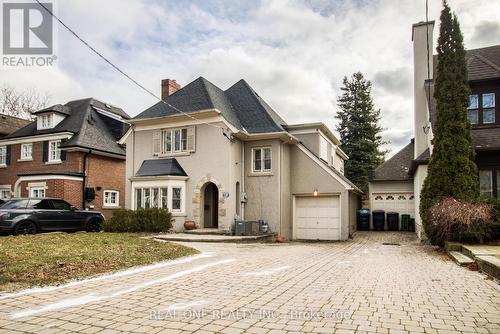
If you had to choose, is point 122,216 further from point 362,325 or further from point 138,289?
point 362,325

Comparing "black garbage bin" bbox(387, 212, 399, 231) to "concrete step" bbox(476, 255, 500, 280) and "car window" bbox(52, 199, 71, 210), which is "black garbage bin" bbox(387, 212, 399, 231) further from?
"car window" bbox(52, 199, 71, 210)

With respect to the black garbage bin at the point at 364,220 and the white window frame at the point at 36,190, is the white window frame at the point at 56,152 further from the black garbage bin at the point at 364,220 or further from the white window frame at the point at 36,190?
the black garbage bin at the point at 364,220

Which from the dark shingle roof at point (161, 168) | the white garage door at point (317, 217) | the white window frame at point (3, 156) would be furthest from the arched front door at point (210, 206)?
the white window frame at point (3, 156)

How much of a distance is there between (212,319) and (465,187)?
11.4m

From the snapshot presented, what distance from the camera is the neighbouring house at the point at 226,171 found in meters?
18.1

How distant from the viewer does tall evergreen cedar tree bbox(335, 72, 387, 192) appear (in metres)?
38.3

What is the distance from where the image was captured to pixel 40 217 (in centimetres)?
1477

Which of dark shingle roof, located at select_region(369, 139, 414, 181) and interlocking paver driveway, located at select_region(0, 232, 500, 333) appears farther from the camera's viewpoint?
dark shingle roof, located at select_region(369, 139, 414, 181)

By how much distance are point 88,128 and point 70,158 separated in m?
2.48

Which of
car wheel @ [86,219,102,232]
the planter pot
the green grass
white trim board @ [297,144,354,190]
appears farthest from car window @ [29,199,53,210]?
white trim board @ [297,144,354,190]

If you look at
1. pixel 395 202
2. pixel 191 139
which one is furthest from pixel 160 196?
pixel 395 202

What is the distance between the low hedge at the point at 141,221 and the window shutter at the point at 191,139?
332 cm

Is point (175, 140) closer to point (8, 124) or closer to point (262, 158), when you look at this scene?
point (262, 158)

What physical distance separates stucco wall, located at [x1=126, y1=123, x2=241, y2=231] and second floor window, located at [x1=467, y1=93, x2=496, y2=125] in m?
10.6
